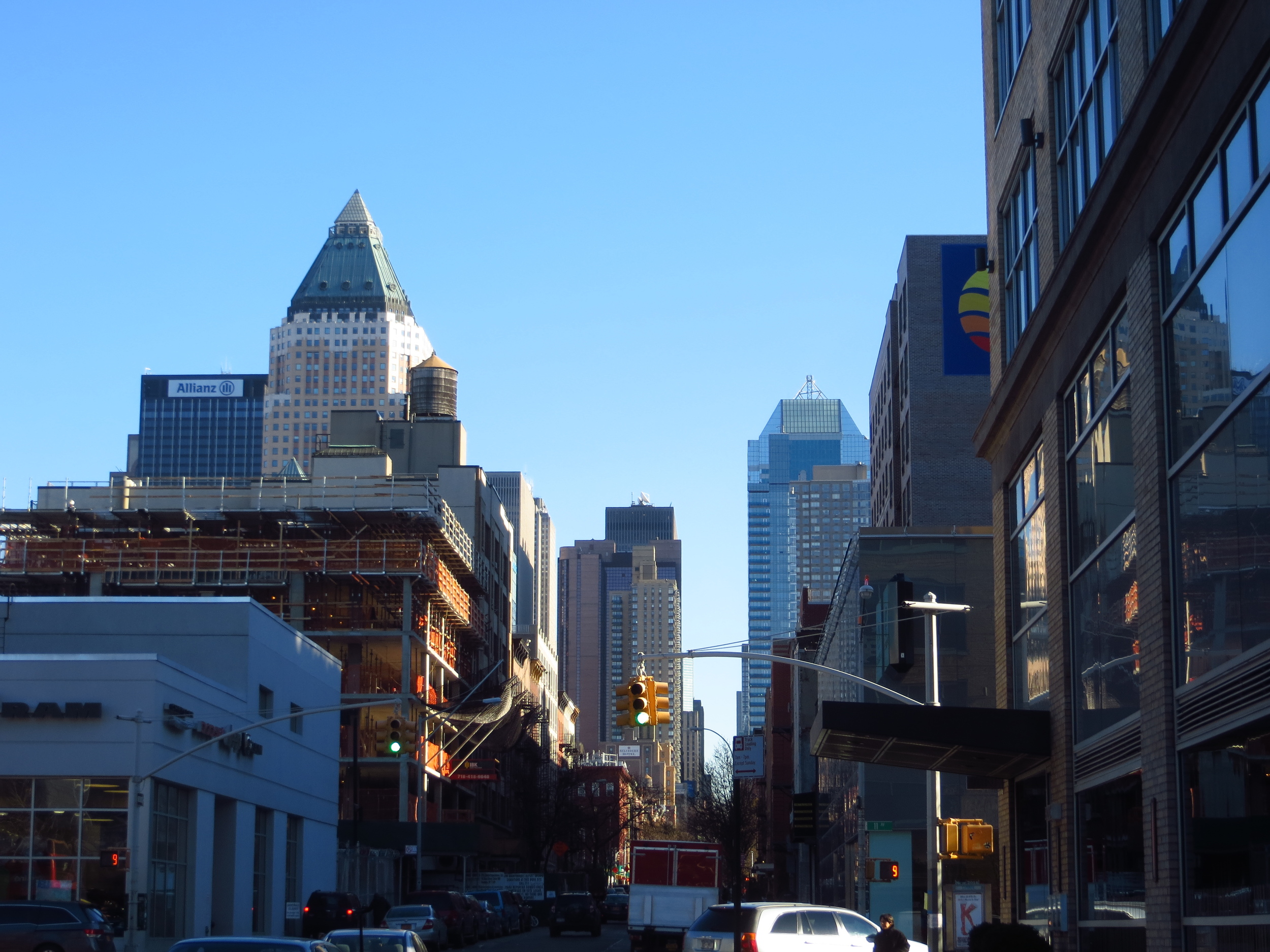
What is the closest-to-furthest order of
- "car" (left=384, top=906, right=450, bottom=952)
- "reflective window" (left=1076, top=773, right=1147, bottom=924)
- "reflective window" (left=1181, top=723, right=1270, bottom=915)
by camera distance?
"reflective window" (left=1181, top=723, right=1270, bottom=915) < "reflective window" (left=1076, top=773, right=1147, bottom=924) < "car" (left=384, top=906, right=450, bottom=952)

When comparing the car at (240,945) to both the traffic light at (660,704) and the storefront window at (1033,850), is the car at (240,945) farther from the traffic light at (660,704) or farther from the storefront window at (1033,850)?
the storefront window at (1033,850)

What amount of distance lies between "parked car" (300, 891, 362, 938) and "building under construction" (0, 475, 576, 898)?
27.4 meters

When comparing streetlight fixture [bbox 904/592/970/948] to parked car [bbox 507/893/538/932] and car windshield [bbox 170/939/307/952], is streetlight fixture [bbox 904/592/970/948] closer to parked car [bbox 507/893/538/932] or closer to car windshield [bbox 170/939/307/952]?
car windshield [bbox 170/939/307/952]

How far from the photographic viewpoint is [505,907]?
214ft

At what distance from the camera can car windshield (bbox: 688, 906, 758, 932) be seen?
2427 centimetres

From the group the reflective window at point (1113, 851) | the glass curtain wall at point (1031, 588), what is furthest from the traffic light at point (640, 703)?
the reflective window at point (1113, 851)

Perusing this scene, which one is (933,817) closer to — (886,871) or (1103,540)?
(886,871)

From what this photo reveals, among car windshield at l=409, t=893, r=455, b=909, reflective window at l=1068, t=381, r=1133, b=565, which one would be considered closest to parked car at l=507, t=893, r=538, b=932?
car windshield at l=409, t=893, r=455, b=909

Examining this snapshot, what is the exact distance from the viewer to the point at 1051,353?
82.8ft

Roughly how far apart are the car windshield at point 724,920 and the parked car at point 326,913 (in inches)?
857

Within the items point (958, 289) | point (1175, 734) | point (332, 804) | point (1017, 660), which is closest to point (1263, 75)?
point (1175, 734)

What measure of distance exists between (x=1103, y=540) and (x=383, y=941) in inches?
566

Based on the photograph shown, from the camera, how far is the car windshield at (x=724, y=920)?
955 inches

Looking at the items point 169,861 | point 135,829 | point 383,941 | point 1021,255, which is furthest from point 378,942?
point 1021,255
